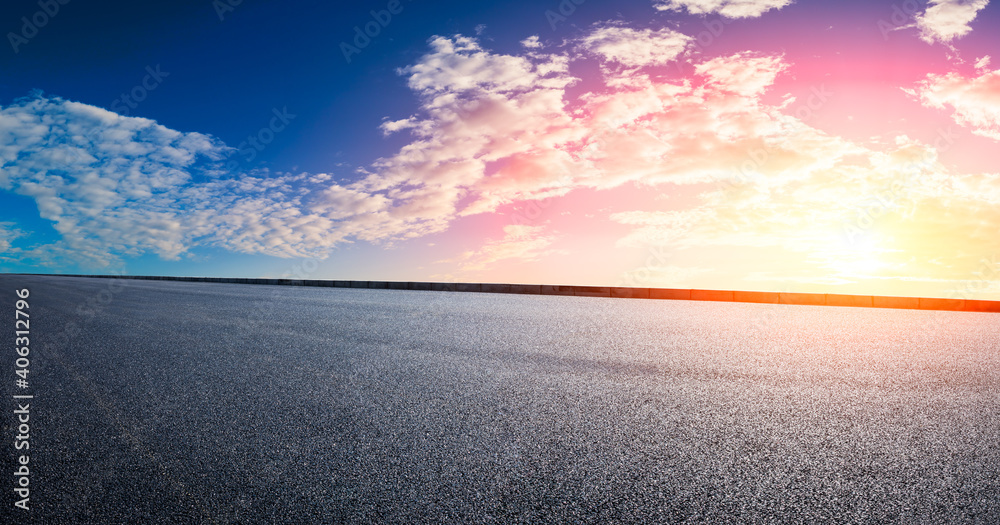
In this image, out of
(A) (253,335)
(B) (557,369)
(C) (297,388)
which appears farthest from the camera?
(A) (253,335)

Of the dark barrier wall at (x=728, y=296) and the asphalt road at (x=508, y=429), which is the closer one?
the asphalt road at (x=508, y=429)

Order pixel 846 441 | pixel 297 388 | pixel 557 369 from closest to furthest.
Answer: pixel 846 441 < pixel 297 388 < pixel 557 369

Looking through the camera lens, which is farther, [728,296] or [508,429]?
[728,296]

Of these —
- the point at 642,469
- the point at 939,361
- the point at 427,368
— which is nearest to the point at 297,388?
the point at 427,368

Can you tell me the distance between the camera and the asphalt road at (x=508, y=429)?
2.69 metres

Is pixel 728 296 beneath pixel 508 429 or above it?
above

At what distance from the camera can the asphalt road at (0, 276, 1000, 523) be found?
2.69 meters

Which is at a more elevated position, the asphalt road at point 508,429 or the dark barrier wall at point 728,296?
the dark barrier wall at point 728,296

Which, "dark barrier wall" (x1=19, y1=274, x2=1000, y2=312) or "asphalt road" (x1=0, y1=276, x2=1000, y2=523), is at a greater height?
"dark barrier wall" (x1=19, y1=274, x2=1000, y2=312)

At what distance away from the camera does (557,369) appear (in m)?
5.62

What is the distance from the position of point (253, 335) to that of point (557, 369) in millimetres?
4755

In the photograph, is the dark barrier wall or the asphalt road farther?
the dark barrier wall

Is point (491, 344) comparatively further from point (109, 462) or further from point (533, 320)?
point (109, 462)

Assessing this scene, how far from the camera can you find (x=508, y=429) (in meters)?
3.71
